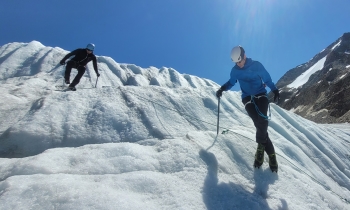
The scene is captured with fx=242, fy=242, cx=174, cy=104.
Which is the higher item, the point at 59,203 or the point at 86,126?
the point at 86,126

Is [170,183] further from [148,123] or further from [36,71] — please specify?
[36,71]

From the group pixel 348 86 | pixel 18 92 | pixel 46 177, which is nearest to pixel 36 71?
pixel 18 92

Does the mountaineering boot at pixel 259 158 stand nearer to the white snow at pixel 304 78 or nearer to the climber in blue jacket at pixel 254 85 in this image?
the climber in blue jacket at pixel 254 85

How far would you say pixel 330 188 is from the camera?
5.85 meters

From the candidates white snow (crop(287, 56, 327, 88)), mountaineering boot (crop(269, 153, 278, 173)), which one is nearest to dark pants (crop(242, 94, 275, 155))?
mountaineering boot (crop(269, 153, 278, 173))

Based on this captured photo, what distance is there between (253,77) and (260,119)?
1.07 metres

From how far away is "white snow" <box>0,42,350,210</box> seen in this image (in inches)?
141

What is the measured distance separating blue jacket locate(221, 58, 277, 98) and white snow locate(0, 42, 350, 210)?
4.31 ft

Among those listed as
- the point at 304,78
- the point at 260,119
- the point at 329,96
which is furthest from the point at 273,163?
the point at 304,78

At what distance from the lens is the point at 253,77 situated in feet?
19.1

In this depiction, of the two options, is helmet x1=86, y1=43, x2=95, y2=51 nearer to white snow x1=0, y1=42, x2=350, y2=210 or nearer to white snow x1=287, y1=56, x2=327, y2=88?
white snow x1=0, y1=42, x2=350, y2=210

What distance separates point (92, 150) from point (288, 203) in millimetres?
3735

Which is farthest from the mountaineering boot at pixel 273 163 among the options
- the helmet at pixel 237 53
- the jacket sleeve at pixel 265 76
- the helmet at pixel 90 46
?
the helmet at pixel 90 46

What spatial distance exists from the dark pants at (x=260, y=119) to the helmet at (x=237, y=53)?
0.97 metres
